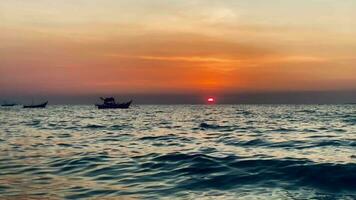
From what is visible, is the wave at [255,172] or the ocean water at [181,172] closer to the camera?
the ocean water at [181,172]

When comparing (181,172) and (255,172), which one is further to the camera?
(181,172)

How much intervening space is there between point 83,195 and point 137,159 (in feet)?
27.1

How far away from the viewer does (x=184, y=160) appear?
790 inches

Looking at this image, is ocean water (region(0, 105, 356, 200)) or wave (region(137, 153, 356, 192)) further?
wave (region(137, 153, 356, 192))

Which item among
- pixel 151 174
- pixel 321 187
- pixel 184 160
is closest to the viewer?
pixel 321 187

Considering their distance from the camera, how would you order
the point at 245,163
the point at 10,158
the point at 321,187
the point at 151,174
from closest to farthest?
the point at 321,187 → the point at 151,174 → the point at 245,163 → the point at 10,158

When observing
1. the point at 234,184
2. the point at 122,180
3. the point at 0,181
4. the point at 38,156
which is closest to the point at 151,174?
the point at 122,180

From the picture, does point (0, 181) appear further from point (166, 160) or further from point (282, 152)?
point (282, 152)

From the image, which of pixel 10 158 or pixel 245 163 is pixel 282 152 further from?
pixel 10 158

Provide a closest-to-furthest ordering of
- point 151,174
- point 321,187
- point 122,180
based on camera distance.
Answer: point 321,187 < point 122,180 < point 151,174

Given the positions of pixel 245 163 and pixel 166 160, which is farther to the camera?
pixel 166 160

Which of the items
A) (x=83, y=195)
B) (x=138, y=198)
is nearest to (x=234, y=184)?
(x=138, y=198)

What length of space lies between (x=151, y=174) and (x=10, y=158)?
9309 mm

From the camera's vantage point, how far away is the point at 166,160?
20.3 meters
